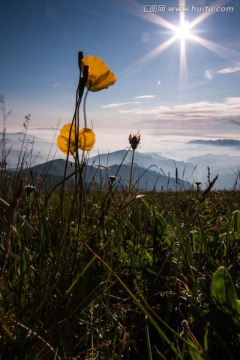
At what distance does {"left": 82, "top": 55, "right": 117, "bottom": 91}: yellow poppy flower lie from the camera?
54.5 inches

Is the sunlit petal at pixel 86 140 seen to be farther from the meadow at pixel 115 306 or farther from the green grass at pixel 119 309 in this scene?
the green grass at pixel 119 309

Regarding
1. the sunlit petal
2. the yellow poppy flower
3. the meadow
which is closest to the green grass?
the meadow

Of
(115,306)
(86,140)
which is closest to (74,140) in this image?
(86,140)

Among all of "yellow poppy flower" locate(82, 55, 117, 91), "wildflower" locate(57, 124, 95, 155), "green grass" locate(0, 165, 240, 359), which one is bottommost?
"green grass" locate(0, 165, 240, 359)

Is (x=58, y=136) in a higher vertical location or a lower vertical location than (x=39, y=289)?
higher

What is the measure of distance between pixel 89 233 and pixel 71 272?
1.53 ft

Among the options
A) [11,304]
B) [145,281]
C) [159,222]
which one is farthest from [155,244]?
[11,304]

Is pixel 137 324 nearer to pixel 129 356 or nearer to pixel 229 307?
pixel 129 356

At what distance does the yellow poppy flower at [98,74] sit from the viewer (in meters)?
1.38

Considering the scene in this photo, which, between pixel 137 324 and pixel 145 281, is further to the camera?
pixel 145 281

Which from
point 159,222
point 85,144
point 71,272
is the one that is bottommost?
point 71,272

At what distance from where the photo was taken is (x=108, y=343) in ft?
3.79

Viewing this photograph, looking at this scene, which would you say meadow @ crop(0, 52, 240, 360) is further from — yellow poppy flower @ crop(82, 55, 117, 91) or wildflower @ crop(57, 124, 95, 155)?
Answer: yellow poppy flower @ crop(82, 55, 117, 91)

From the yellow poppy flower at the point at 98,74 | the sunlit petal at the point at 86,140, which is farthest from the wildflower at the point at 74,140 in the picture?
the yellow poppy flower at the point at 98,74
